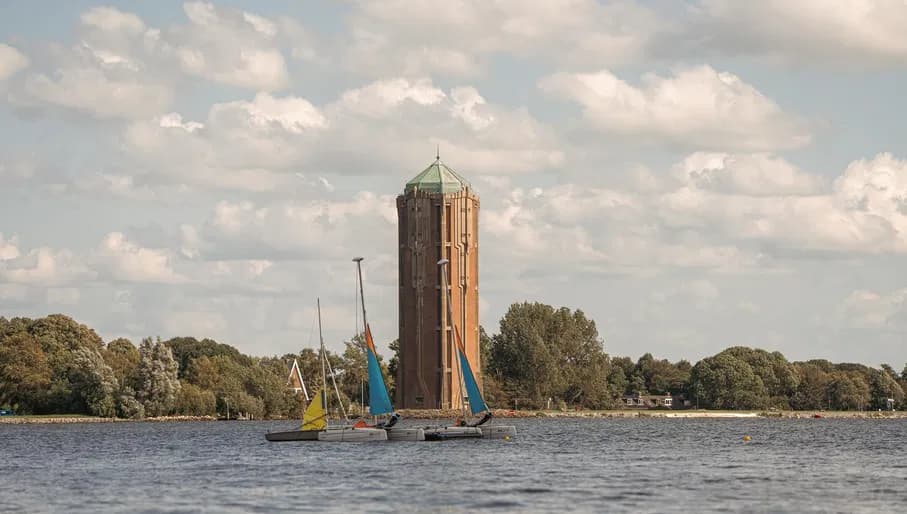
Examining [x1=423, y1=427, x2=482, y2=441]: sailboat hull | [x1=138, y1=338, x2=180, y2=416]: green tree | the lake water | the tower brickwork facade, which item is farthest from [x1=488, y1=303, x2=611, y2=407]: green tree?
[x1=423, y1=427, x2=482, y2=441]: sailboat hull

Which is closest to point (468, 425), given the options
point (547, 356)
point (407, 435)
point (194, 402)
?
point (407, 435)

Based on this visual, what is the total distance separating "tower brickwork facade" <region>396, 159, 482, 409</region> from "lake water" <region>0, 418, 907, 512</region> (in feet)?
236

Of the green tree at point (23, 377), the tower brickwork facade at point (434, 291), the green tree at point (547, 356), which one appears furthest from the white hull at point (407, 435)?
the green tree at point (547, 356)

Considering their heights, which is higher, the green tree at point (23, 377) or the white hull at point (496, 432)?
the green tree at point (23, 377)

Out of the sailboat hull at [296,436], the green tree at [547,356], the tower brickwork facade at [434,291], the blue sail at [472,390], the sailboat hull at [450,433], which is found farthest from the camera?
the green tree at [547,356]

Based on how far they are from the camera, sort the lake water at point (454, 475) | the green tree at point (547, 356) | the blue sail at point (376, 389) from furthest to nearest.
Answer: the green tree at point (547, 356)
the blue sail at point (376, 389)
the lake water at point (454, 475)

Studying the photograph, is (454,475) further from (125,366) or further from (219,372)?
(219,372)

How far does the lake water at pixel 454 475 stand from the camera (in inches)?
2146

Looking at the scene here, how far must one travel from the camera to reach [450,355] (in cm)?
18012

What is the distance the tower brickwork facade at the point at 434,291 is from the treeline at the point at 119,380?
27.1 feet

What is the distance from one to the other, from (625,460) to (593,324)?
11830 centimetres

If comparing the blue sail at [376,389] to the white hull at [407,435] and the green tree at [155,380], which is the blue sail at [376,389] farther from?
the green tree at [155,380]

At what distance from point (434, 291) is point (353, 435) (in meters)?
88.7

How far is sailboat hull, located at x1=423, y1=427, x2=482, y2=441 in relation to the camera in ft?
312
